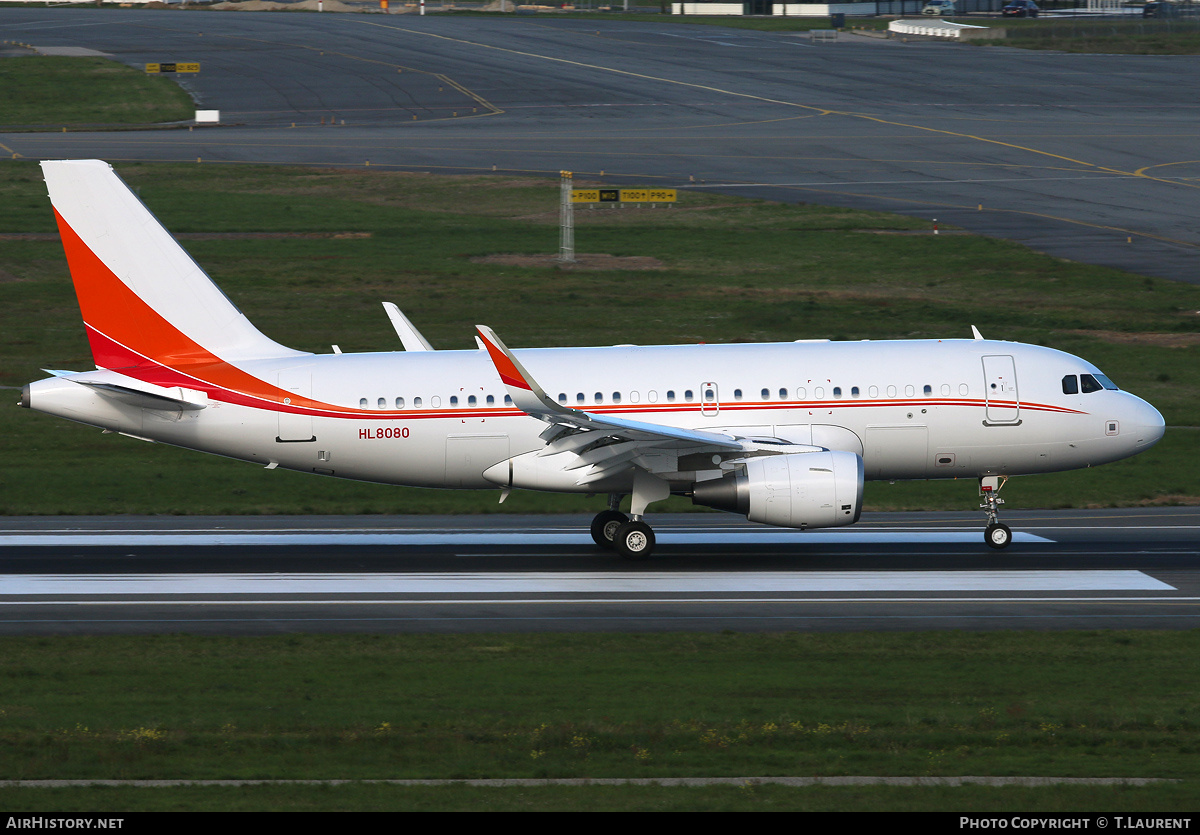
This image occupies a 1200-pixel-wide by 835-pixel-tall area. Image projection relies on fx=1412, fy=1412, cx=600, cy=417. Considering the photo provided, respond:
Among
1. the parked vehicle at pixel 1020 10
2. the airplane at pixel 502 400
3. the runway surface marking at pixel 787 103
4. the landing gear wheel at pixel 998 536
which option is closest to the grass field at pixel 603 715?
the airplane at pixel 502 400

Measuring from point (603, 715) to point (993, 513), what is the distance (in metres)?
15.7

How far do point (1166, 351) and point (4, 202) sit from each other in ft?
211

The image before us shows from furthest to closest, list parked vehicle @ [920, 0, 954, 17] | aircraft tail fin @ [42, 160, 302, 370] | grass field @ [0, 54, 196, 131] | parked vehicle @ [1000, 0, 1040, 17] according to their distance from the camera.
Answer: parked vehicle @ [920, 0, 954, 17] → parked vehicle @ [1000, 0, 1040, 17] → grass field @ [0, 54, 196, 131] → aircraft tail fin @ [42, 160, 302, 370]

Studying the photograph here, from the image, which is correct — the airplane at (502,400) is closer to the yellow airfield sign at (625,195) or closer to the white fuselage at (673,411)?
the white fuselage at (673,411)

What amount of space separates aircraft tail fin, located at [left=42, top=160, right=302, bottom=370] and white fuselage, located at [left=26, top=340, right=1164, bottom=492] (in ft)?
2.99

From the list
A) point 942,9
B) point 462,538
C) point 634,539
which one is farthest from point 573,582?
point 942,9

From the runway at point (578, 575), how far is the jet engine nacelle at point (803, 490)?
1466mm

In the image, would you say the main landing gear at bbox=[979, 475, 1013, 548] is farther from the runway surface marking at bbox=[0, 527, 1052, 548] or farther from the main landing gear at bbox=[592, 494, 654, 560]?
the main landing gear at bbox=[592, 494, 654, 560]

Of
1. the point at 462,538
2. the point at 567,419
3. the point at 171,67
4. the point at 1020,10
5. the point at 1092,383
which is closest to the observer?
the point at 567,419

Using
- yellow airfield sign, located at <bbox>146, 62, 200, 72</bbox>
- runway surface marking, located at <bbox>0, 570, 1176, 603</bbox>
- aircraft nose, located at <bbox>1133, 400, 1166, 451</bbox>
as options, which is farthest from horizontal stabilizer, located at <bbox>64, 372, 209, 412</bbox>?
yellow airfield sign, located at <bbox>146, 62, 200, 72</bbox>

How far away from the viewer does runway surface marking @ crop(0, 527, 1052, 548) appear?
35250 mm

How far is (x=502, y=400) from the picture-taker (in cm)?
3284

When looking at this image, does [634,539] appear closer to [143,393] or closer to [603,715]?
[603,715]
